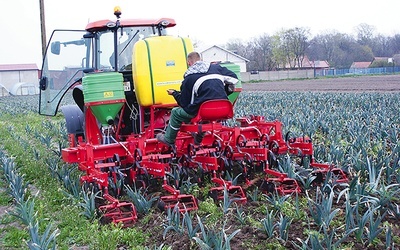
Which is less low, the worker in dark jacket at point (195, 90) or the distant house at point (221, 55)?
the distant house at point (221, 55)

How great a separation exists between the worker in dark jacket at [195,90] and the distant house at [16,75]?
7781 centimetres

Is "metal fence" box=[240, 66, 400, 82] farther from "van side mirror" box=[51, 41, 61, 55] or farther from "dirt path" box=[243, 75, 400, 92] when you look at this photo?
"van side mirror" box=[51, 41, 61, 55]

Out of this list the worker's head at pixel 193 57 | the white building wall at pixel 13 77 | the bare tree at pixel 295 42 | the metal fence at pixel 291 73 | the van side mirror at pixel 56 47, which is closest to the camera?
the worker's head at pixel 193 57

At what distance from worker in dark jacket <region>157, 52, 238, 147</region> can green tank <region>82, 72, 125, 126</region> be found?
28.3 inches

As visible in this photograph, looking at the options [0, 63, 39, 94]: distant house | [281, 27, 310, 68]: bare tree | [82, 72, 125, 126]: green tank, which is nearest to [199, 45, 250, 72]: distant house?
[281, 27, 310, 68]: bare tree

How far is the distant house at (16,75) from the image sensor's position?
79.9 m

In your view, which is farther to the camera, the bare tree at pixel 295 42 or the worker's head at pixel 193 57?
the bare tree at pixel 295 42

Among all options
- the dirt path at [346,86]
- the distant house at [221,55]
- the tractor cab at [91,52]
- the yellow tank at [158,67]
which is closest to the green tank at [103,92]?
the yellow tank at [158,67]

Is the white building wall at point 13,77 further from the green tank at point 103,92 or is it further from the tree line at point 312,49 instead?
the green tank at point 103,92

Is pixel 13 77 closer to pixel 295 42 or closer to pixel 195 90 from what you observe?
pixel 295 42

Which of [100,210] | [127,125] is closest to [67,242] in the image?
[100,210]

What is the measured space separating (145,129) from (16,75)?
3131 inches

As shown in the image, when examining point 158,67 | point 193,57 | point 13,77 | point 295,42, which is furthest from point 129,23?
point 295,42

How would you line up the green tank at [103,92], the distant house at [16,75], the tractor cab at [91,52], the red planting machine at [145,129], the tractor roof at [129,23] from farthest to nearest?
1. the distant house at [16,75]
2. the tractor cab at [91,52]
3. the tractor roof at [129,23]
4. the green tank at [103,92]
5. the red planting machine at [145,129]
